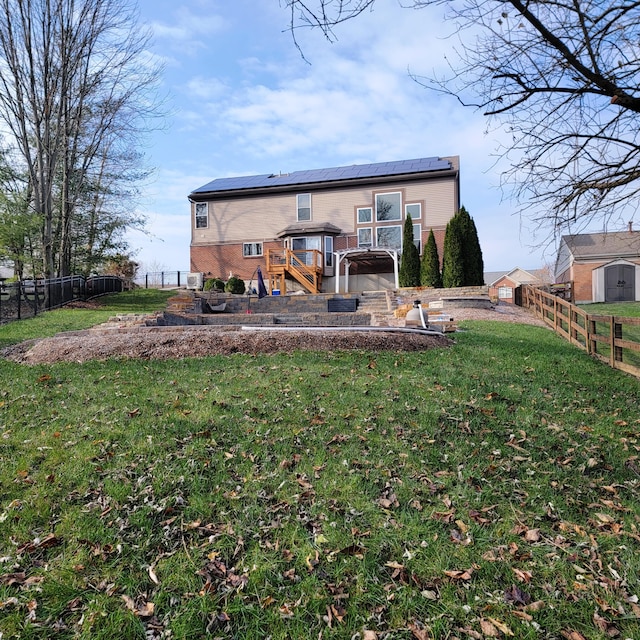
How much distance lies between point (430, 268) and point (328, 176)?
924 cm

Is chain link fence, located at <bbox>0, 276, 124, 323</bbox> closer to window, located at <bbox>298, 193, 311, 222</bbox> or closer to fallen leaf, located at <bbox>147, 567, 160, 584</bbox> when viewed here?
window, located at <bbox>298, 193, 311, 222</bbox>

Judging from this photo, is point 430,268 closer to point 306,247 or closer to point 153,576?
point 306,247

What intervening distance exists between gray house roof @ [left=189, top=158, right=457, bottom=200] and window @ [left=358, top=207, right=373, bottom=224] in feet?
5.21

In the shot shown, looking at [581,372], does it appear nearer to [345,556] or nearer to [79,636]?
[345,556]

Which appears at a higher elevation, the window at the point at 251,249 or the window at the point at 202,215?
the window at the point at 202,215

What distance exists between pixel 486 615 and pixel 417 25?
425 centimetres

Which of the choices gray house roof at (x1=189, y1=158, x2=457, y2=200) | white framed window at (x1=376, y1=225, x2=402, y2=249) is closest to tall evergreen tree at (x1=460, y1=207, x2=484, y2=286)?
white framed window at (x1=376, y1=225, x2=402, y2=249)

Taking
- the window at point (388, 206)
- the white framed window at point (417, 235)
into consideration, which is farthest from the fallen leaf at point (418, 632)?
the window at point (388, 206)

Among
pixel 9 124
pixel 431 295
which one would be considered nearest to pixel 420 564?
pixel 431 295

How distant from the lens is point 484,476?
3.74 metres

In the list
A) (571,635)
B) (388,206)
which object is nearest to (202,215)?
(388,206)

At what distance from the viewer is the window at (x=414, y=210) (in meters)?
24.1

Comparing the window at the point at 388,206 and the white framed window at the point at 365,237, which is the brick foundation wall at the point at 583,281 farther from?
the white framed window at the point at 365,237

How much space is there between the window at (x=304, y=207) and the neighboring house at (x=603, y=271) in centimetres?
1433
